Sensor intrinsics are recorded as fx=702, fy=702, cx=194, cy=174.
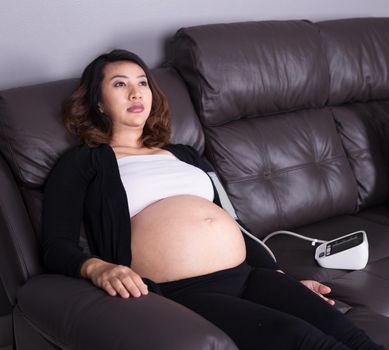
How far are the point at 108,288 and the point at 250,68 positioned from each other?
1.05 m

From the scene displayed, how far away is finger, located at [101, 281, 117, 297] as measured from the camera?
1.45 metres

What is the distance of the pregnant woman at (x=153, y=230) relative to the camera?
1511mm

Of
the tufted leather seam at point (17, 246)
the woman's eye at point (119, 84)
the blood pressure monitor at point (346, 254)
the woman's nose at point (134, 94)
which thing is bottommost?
the blood pressure monitor at point (346, 254)

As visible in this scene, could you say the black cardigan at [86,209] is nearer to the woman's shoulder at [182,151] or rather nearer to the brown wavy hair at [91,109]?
the brown wavy hair at [91,109]

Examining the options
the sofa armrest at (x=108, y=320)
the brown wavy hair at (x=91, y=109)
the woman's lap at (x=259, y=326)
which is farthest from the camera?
the brown wavy hair at (x=91, y=109)

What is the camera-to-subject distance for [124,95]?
6.25ft

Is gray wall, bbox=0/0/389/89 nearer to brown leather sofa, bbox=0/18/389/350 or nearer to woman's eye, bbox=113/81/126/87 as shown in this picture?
brown leather sofa, bbox=0/18/389/350

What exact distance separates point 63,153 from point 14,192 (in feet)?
0.58

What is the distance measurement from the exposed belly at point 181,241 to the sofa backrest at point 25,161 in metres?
0.27

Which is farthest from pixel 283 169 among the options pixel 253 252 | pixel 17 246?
pixel 17 246

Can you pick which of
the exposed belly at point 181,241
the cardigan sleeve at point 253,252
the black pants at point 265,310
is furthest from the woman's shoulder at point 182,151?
the black pants at point 265,310

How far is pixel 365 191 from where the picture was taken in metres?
2.44

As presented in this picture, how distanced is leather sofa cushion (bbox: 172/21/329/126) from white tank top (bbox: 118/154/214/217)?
0.33 meters

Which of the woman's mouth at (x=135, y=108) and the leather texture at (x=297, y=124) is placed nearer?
the woman's mouth at (x=135, y=108)
